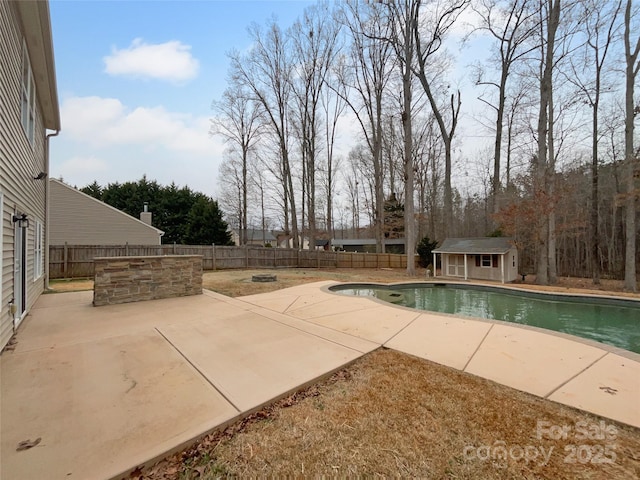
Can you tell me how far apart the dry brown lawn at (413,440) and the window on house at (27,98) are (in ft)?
20.3

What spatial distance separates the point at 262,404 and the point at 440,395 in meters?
1.52

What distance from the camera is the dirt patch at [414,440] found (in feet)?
5.59

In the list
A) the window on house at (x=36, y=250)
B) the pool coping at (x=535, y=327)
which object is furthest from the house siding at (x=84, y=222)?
the pool coping at (x=535, y=327)

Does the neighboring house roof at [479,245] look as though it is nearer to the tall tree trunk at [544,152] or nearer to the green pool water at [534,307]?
the tall tree trunk at [544,152]

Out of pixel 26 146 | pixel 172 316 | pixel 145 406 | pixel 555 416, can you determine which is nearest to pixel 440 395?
pixel 555 416

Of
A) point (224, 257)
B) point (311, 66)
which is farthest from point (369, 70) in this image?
point (224, 257)

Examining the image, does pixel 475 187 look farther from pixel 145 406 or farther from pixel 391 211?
pixel 145 406

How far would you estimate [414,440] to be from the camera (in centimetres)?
194

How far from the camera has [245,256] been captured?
16344 mm

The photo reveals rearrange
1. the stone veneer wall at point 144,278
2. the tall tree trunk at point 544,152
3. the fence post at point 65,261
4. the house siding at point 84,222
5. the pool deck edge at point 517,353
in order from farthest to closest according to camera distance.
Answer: the house siding at point 84,222
the tall tree trunk at point 544,152
the fence post at point 65,261
the stone veneer wall at point 144,278
the pool deck edge at point 517,353

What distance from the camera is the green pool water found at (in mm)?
5795

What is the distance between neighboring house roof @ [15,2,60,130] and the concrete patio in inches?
188

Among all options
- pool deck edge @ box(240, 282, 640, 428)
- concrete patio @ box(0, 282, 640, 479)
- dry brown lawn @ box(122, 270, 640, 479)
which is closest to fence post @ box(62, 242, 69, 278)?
concrete patio @ box(0, 282, 640, 479)

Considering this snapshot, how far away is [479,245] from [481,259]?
2.30 feet
